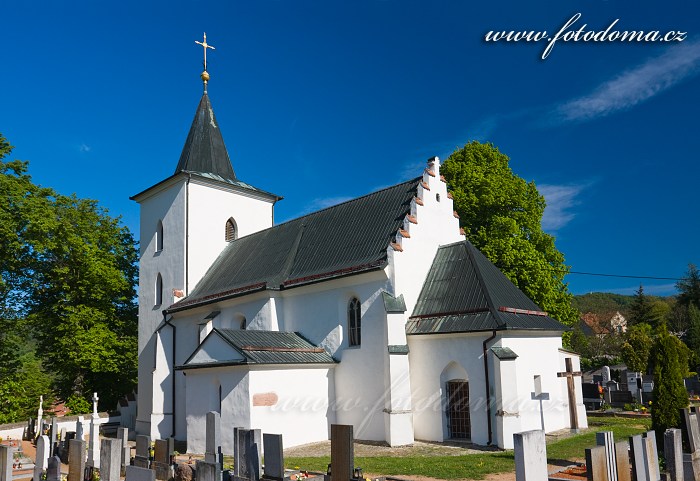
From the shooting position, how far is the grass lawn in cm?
1287

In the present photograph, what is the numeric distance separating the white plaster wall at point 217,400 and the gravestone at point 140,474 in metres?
8.96

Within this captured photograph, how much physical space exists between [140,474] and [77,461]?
16.0ft

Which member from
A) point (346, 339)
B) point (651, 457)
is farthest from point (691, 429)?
point (346, 339)

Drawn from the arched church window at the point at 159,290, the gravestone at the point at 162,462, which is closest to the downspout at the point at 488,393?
the gravestone at the point at 162,462

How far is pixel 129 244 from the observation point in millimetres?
36031

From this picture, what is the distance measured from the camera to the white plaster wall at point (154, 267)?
27359 millimetres

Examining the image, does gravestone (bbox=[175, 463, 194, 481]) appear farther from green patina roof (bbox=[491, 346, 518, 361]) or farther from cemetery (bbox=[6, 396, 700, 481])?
green patina roof (bbox=[491, 346, 518, 361])

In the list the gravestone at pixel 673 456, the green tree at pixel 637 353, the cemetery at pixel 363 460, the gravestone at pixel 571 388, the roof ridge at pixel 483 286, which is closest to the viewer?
the cemetery at pixel 363 460

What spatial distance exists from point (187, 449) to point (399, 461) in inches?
338

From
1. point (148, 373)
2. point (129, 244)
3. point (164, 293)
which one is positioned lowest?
point (148, 373)

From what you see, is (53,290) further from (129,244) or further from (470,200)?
(470,200)

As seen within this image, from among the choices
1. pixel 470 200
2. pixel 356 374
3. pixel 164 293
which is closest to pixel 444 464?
pixel 356 374

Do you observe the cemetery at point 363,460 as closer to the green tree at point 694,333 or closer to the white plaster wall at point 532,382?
the white plaster wall at point 532,382

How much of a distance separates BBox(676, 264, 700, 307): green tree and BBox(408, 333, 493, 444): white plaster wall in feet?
172
